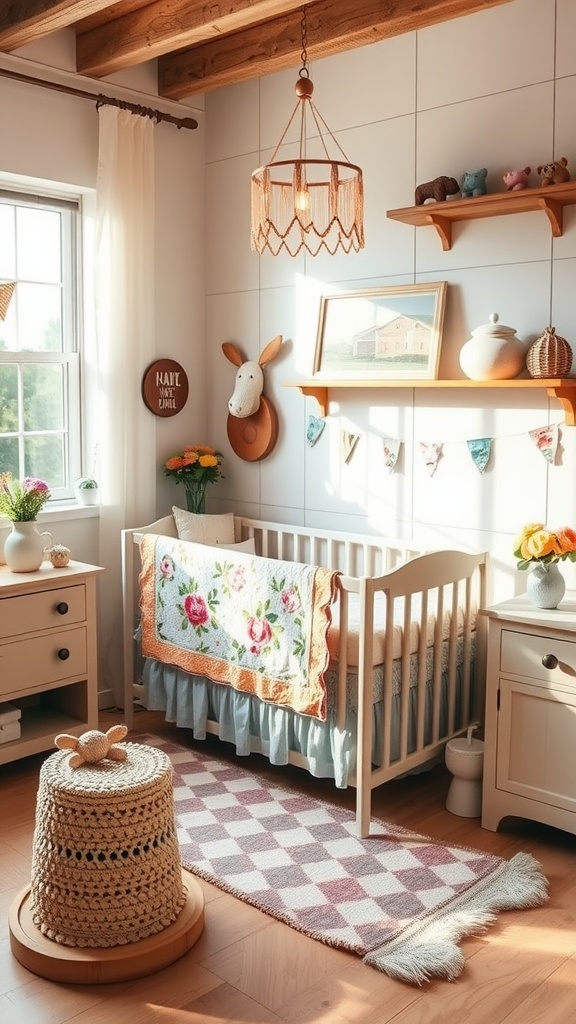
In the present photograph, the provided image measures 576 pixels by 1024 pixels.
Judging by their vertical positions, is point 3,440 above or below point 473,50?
below

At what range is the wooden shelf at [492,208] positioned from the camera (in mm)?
2828

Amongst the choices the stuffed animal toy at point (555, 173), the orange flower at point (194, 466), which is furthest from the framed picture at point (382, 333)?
the orange flower at point (194, 466)

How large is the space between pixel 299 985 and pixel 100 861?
20.2 inches

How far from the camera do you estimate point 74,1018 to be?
78.5 inches

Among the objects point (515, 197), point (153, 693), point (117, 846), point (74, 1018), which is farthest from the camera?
point (153, 693)

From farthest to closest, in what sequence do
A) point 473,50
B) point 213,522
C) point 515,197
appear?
point 213,522 < point 473,50 < point 515,197

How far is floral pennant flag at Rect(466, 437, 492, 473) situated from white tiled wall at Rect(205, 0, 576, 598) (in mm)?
24

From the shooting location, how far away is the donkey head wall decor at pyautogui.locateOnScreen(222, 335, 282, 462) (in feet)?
12.8

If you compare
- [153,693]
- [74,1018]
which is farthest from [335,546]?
[74,1018]

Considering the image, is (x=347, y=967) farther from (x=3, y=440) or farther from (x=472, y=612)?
(x=3, y=440)

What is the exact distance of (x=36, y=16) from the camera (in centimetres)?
294

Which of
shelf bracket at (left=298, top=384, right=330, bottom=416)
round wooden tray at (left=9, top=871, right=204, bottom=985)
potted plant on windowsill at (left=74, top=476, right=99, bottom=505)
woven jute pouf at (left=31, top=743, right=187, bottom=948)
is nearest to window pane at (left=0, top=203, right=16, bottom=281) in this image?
potted plant on windowsill at (left=74, top=476, right=99, bottom=505)

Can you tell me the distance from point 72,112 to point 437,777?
276cm

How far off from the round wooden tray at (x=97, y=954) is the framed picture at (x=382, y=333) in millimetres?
1910
